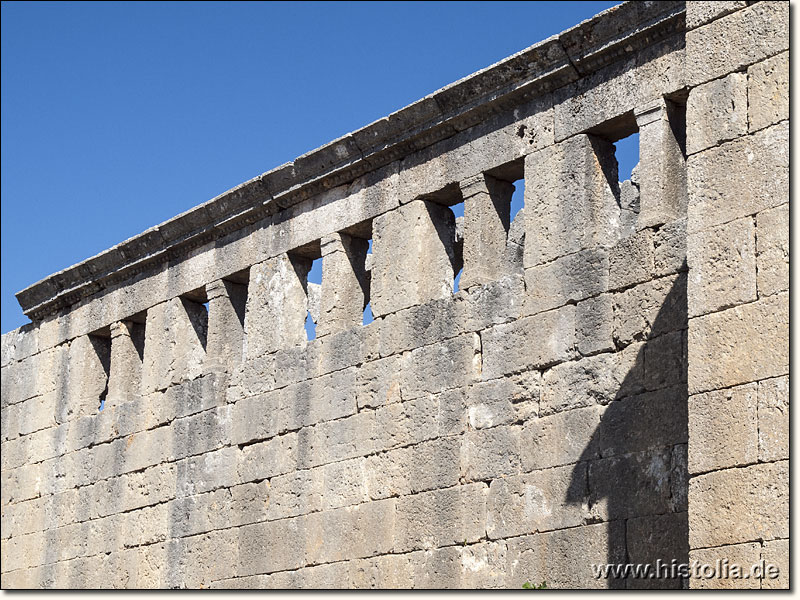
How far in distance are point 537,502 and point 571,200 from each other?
186 cm

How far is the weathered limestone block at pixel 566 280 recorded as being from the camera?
855 centimetres

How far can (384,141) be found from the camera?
10164 millimetres

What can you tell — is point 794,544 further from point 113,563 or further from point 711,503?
point 113,563

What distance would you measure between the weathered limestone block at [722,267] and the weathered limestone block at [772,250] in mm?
41

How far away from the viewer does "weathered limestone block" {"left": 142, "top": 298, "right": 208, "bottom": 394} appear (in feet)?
38.0

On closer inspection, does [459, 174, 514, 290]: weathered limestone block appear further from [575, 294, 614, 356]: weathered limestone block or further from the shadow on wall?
the shadow on wall

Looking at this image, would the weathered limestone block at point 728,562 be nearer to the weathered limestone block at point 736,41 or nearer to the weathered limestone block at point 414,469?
the weathered limestone block at point 736,41

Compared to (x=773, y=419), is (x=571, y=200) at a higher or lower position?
higher

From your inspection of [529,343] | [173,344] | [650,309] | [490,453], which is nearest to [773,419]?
[650,309]

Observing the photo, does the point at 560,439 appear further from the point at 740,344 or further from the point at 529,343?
the point at 740,344

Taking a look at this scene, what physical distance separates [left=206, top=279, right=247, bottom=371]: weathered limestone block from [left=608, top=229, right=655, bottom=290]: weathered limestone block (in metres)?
3.76

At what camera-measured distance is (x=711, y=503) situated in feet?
21.3

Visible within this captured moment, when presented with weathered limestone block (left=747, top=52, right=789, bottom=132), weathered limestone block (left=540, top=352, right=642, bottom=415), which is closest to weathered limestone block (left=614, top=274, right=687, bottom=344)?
weathered limestone block (left=540, top=352, right=642, bottom=415)

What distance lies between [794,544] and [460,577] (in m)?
3.13
